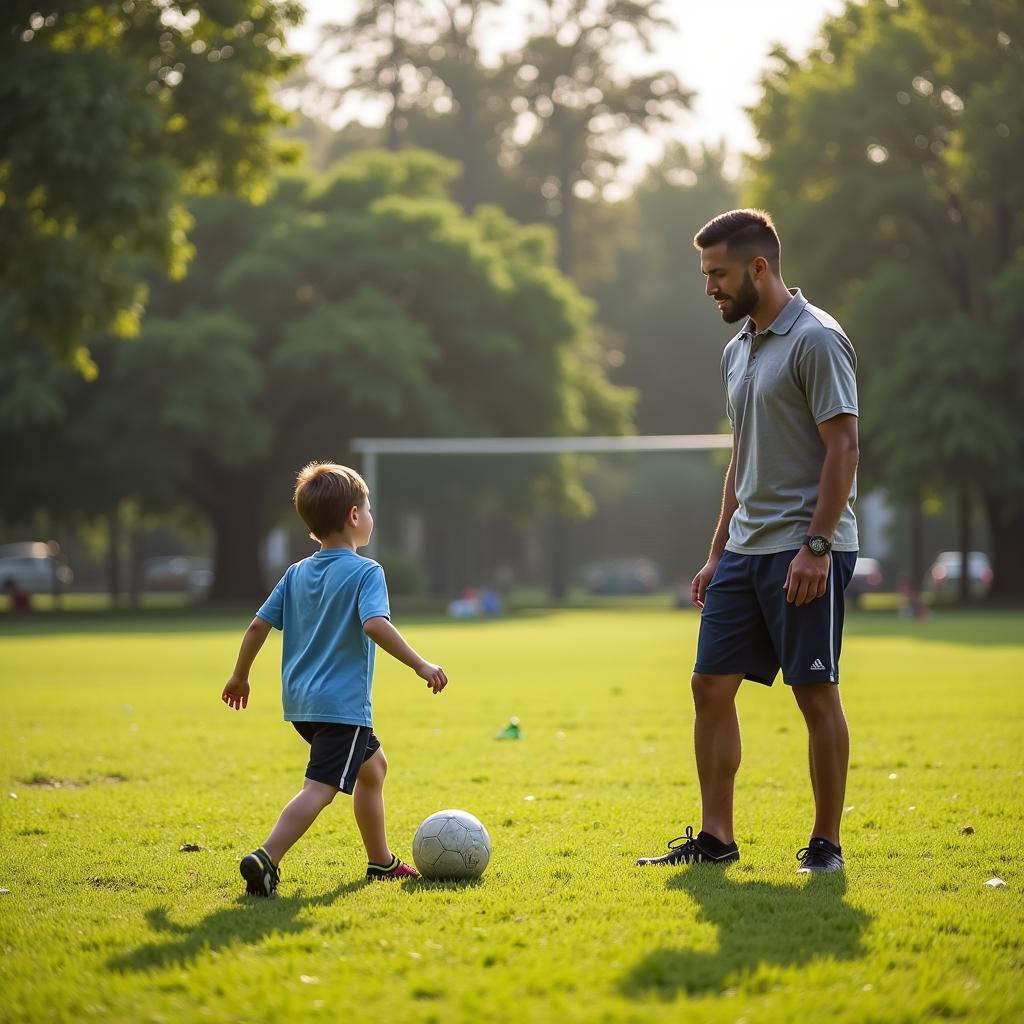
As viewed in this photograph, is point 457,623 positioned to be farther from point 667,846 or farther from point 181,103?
point 667,846

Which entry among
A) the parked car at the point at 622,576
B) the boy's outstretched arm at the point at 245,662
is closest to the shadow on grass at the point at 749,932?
the boy's outstretched arm at the point at 245,662

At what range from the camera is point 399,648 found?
17.1ft

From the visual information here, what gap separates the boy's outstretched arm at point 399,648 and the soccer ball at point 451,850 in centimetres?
57

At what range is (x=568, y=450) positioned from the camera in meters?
35.5

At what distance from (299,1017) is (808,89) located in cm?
3412

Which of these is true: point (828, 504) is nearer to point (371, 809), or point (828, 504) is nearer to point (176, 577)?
point (371, 809)

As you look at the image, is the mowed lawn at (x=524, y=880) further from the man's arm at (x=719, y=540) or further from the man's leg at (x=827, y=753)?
the man's arm at (x=719, y=540)

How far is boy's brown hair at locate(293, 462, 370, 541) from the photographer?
5.46 m

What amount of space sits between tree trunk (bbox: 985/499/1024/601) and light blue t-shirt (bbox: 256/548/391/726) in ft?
106

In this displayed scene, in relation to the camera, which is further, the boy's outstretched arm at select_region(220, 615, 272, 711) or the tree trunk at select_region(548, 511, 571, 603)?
the tree trunk at select_region(548, 511, 571, 603)

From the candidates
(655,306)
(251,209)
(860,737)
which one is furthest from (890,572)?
(860,737)

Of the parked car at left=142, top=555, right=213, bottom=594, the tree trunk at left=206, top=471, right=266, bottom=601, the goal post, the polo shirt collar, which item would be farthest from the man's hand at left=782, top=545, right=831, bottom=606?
the parked car at left=142, top=555, right=213, bottom=594

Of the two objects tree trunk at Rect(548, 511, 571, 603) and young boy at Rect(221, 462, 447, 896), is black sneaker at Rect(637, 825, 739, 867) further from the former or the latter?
tree trunk at Rect(548, 511, 571, 603)

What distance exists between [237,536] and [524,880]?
33.9 m
